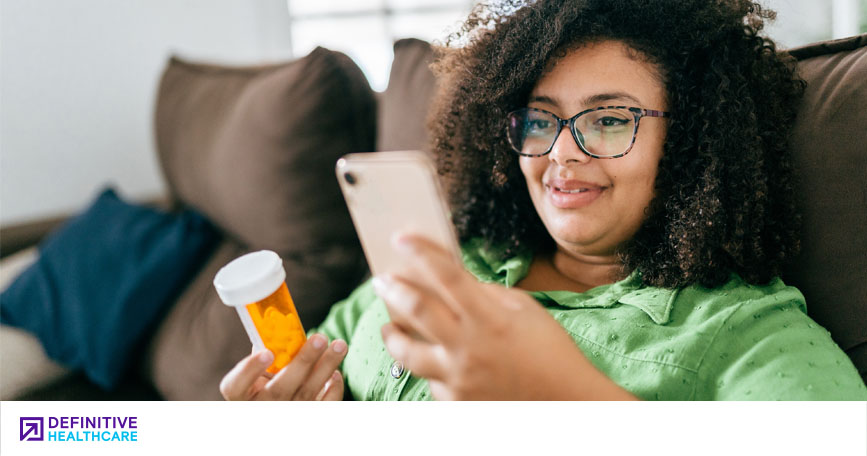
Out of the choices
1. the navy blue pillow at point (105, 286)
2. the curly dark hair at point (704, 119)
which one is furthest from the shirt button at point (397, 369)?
the navy blue pillow at point (105, 286)

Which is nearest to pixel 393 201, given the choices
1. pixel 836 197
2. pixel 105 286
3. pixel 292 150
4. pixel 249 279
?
pixel 249 279

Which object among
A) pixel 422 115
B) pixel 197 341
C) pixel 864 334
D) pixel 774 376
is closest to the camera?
pixel 774 376

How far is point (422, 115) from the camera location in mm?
1082

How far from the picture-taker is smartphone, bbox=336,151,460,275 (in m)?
0.49

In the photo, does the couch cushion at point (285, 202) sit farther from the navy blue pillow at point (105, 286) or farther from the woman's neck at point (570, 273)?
the woman's neck at point (570, 273)

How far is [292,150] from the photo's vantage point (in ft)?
3.86

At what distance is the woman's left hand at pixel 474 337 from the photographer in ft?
1.52

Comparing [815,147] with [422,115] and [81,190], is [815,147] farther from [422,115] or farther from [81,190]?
[81,190]

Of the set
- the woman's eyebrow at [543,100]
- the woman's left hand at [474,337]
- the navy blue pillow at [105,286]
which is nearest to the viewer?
the woman's left hand at [474,337]

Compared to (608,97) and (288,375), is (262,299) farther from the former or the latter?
(608,97)

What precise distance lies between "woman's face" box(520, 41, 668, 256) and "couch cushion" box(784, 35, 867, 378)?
187mm

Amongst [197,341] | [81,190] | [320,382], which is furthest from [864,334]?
[81,190]

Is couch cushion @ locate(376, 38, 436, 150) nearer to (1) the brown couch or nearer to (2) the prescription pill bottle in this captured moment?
(1) the brown couch
